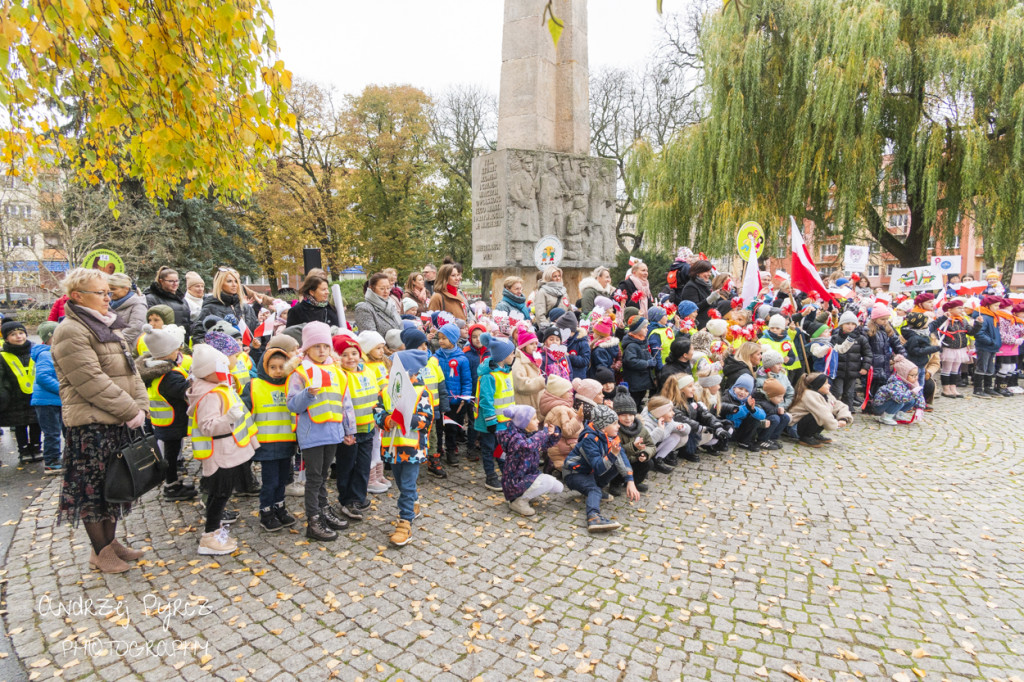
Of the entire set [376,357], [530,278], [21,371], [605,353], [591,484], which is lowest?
[591,484]

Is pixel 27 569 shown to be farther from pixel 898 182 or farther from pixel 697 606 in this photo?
pixel 898 182

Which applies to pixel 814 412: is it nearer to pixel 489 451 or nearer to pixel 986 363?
pixel 489 451

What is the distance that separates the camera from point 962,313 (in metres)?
10.2

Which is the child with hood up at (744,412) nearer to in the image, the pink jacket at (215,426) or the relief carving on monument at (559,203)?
the relief carving on monument at (559,203)

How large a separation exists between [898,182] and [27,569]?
60.1ft

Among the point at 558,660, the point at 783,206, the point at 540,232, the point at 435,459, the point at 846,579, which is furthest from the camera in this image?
the point at 783,206

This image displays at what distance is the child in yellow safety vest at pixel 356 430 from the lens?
452cm

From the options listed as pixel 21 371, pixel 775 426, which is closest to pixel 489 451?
pixel 775 426

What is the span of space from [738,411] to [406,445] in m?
4.38

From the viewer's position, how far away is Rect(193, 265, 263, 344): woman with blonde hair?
19.1 ft

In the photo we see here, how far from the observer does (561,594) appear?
12.2 ft

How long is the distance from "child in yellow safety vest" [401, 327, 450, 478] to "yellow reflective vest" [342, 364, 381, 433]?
1.70 ft

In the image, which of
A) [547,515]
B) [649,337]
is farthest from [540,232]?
[547,515]

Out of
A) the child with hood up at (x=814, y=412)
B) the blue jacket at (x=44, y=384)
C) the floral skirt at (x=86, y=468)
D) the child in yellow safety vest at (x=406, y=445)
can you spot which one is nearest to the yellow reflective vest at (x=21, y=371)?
the blue jacket at (x=44, y=384)
